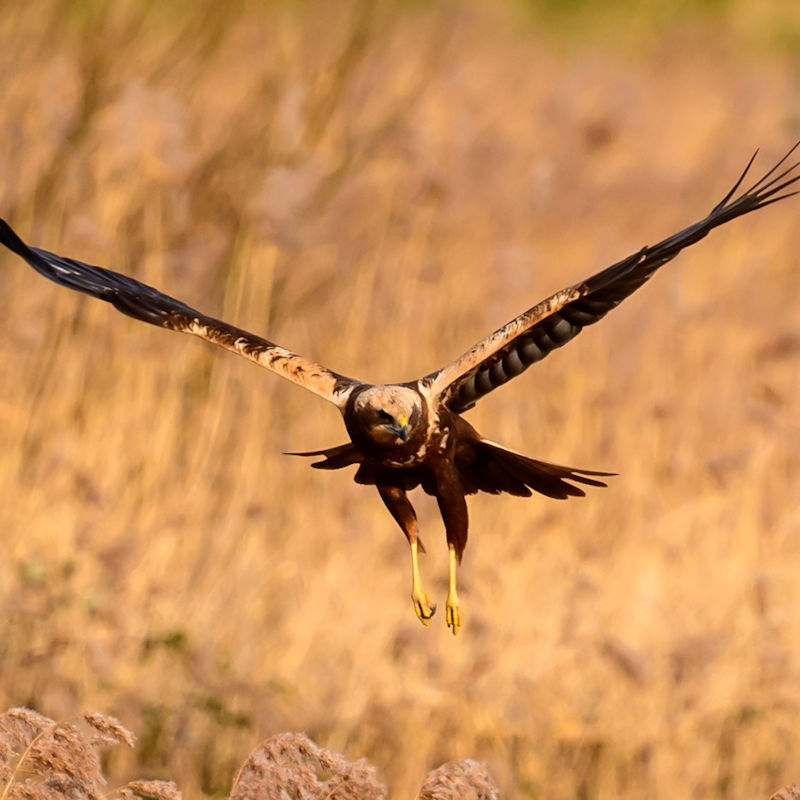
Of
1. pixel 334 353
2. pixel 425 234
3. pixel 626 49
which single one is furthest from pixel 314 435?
pixel 626 49

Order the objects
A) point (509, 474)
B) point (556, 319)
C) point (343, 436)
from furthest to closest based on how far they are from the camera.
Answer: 1. point (343, 436)
2. point (509, 474)
3. point (556, 319)

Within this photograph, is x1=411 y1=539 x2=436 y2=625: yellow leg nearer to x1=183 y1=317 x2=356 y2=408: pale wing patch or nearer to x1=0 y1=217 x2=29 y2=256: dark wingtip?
x1=183 y1=317 x2=356 y2=408: pale wing patch

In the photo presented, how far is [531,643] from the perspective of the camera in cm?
683

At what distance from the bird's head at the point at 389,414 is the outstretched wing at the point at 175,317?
22 centimetres

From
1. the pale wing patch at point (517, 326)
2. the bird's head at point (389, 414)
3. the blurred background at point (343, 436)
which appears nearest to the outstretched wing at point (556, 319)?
the pale wing patch at point (517, 326)

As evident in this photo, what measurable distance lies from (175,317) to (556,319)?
1.14 meters

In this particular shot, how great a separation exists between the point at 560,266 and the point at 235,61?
1.79 metres

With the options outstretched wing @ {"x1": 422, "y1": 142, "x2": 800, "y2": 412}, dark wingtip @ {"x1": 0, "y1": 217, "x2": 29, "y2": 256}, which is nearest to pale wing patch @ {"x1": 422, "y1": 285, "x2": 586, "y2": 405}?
outstretched wing @ {"x1": 422, "y1": 142, "x2": 800, "y2": 412}

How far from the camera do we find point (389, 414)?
476 centimetres

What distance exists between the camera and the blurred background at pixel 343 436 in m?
6.50

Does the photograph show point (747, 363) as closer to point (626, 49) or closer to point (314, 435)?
point (314, 435)

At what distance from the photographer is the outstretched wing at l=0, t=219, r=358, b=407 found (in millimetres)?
5109

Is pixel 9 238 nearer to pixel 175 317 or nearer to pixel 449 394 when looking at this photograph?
pixel 175 317

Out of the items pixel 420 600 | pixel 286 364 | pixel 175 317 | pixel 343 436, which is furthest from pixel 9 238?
pixel 343 436
